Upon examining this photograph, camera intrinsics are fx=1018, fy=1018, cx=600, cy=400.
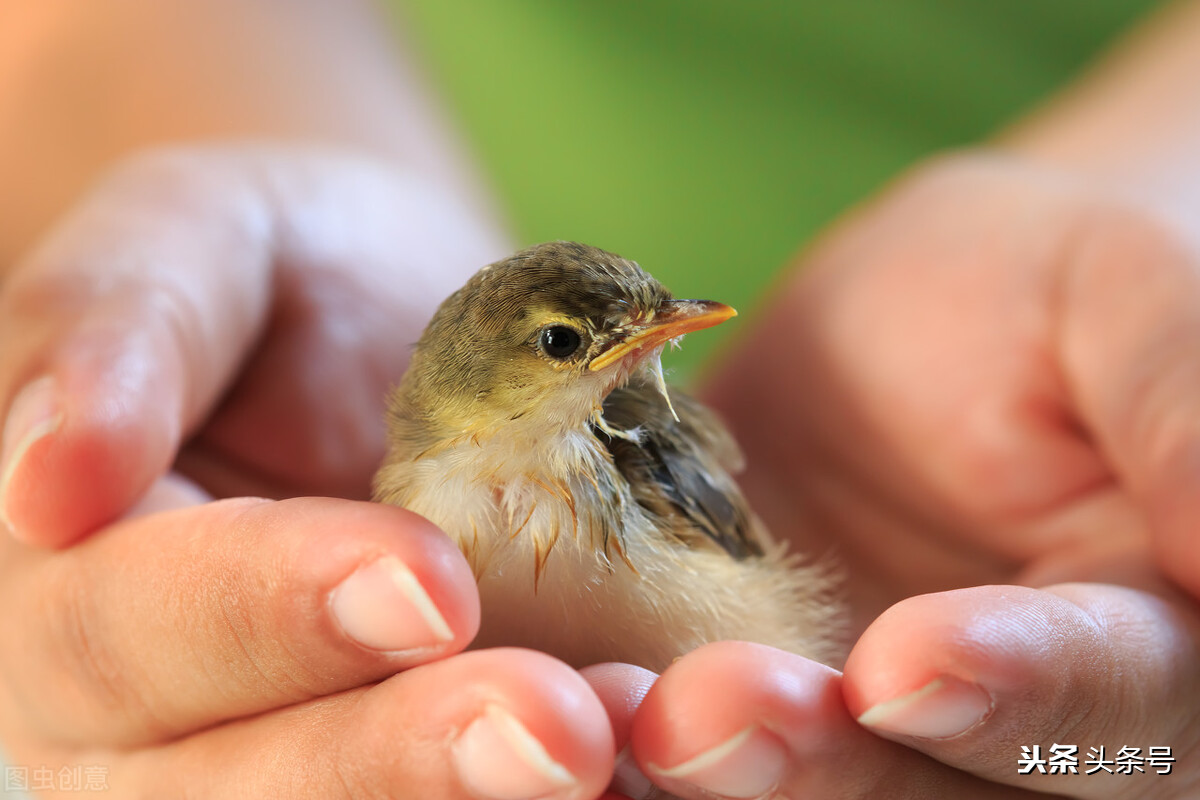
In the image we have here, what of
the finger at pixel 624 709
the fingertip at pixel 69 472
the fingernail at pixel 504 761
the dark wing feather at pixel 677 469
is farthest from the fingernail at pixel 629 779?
the fingertip at pixel 69 472

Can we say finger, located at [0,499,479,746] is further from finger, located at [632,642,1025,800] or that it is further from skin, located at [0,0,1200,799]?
finger, located at [632,642,1025,800]

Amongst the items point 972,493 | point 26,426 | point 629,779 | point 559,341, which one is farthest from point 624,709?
point 972,493

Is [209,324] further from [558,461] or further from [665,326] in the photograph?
[665,326]

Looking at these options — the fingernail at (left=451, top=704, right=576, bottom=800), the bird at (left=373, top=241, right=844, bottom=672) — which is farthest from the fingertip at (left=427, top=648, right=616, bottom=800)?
the bird at (left=373, top=241, right=844, bottom=672)

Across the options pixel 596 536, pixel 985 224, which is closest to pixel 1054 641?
pixel 596 536

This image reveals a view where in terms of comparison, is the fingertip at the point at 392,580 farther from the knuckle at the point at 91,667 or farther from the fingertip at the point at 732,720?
the knuckle at the point at 91,667

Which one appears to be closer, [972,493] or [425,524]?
[425,524]

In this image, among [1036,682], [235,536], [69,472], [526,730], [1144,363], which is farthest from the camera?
[1144,363]
